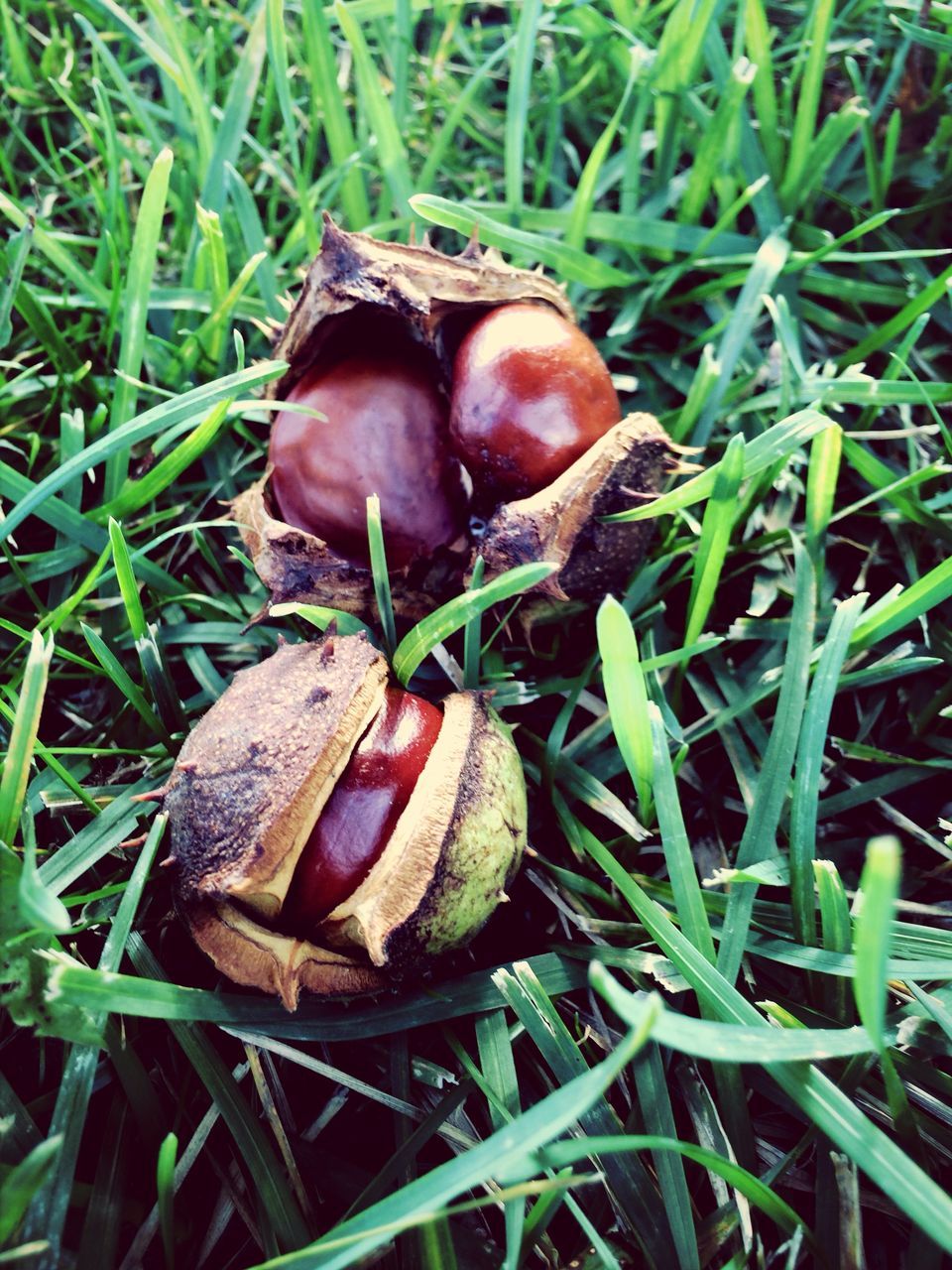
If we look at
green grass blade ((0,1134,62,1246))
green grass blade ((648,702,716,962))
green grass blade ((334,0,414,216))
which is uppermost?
green grass blade ((334,0,414,216))

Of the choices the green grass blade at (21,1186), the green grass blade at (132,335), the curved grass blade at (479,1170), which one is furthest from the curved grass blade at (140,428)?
the curved grass blade at (479,1170)

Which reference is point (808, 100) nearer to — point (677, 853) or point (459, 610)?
point (459, 610)

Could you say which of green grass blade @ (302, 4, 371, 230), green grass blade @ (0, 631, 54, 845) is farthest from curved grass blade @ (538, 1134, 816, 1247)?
green grass blade @ (302, 4, 371, 230)

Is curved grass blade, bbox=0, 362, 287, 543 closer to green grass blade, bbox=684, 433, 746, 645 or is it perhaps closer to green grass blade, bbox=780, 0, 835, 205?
green grass blade, bbox=684, 433, 746, 645

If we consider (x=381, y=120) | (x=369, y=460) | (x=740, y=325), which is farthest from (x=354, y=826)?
(x=381, y=120)

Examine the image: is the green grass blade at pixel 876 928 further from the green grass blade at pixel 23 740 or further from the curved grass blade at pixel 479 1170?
the green grass blade at pixel 23 740

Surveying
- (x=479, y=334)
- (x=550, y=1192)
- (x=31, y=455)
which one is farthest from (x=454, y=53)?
(x=550, y=1192)

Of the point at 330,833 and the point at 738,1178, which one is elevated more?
the point at 330,833
